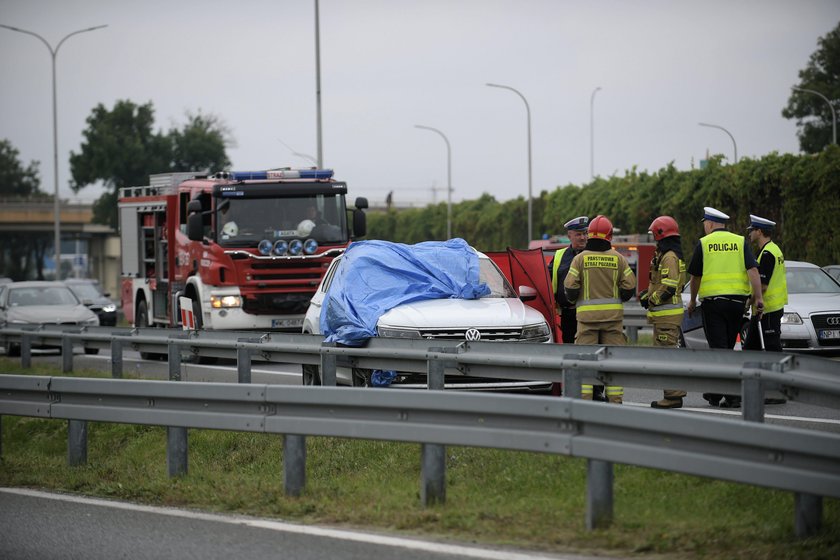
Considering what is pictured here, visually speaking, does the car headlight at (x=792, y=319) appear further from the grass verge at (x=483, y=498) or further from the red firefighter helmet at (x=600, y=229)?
the grass verge at (x=483, y=498)

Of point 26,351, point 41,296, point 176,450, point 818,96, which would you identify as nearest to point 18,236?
point 818,96

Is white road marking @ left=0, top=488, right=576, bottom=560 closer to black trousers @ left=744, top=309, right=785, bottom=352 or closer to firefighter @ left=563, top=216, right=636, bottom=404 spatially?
firefighter @ left=563, top=216, right=636, bottom=404

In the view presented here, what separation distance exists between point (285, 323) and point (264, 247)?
1.30m

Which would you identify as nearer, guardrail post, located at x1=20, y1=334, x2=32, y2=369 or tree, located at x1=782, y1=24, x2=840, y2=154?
guardrail post, located at x1=20, y1=334, x2=32, y2=369

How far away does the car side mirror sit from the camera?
13.7m

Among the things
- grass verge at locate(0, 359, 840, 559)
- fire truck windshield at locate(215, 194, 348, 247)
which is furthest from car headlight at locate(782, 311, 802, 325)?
grass verge at locate(0, 359, 840, 559)

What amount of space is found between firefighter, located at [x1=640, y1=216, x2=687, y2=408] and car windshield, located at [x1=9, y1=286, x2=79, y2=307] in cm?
1810

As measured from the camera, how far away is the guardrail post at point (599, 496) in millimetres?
7352

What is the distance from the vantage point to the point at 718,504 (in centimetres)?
802

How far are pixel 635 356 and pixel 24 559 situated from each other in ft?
14.7

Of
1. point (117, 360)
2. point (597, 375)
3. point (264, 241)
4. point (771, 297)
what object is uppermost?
point (264, 241)

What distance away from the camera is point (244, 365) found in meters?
13.6

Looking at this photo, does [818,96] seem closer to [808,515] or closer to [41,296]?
[41,296]

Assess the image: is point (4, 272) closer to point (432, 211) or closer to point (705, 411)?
point (432, 211)
